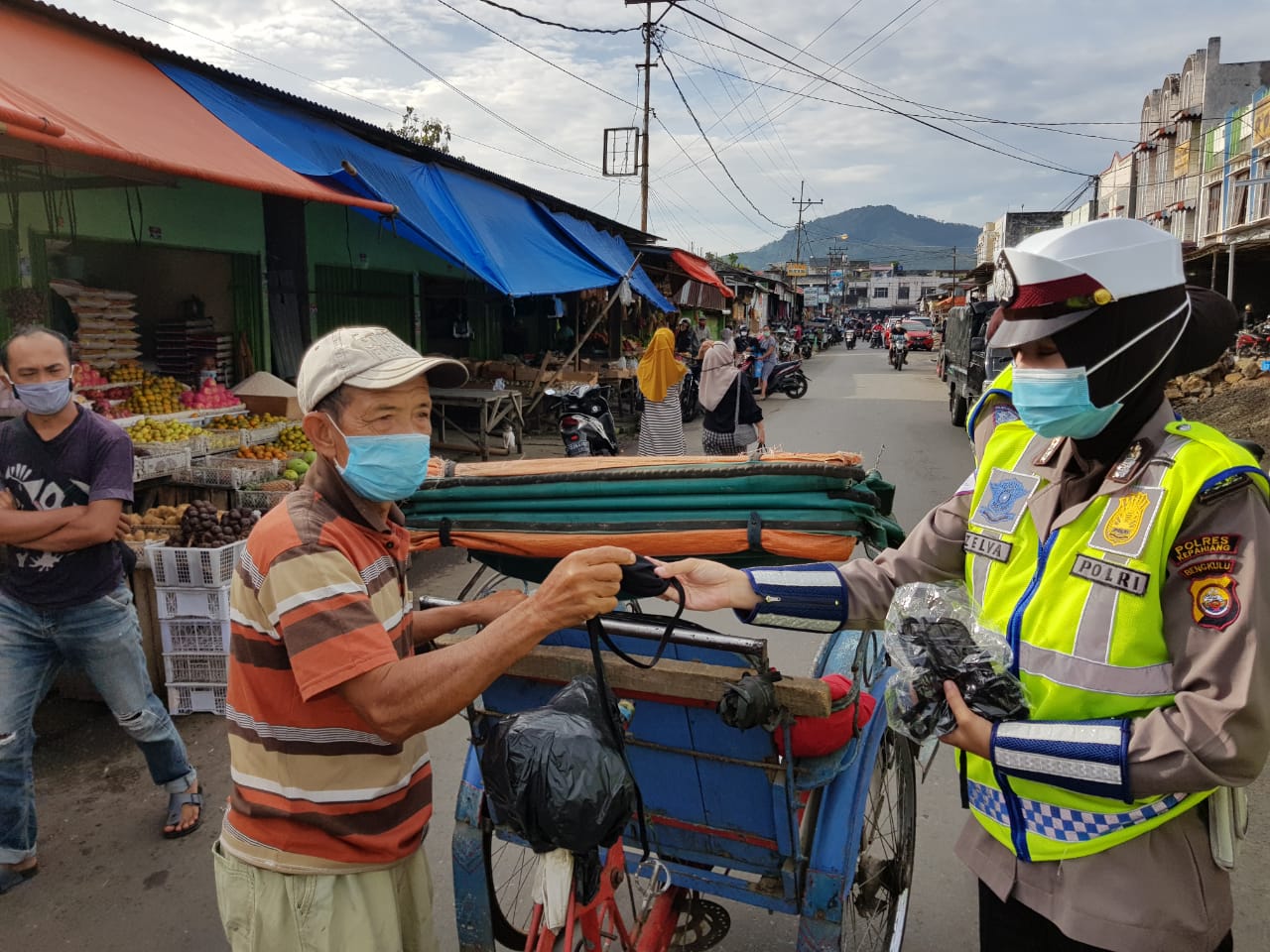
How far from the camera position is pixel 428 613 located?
2.12 metres

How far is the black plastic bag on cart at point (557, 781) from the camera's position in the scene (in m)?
1.45

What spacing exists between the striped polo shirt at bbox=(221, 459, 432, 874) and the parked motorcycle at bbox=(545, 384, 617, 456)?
892 cm

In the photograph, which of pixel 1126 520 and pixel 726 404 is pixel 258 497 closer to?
pixel 726 404

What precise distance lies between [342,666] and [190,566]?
346 centimetres

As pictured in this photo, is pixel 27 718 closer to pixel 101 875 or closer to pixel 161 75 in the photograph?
pixel 101 875

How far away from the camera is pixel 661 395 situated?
9.15m

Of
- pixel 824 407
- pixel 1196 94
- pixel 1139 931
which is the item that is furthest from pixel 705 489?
pixel 1196 94

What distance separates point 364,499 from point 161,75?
22.3 ft

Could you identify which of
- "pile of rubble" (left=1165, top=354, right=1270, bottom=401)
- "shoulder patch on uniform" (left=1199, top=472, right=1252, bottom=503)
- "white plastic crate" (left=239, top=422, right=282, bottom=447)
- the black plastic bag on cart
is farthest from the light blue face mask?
"pile of rubble" (left=1165, top=354, right=1270, bottom=401)

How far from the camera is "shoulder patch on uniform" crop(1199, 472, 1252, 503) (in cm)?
137

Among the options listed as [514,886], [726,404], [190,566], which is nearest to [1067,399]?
[514,886]

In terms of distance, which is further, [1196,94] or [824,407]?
[1196,94]

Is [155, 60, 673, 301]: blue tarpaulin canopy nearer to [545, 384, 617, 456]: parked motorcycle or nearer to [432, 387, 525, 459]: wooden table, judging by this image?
[545, 384, 617, 456]: parked motorcycle

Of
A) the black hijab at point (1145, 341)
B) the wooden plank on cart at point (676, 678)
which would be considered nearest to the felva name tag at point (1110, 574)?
the black hijab at point (1145, 341)
